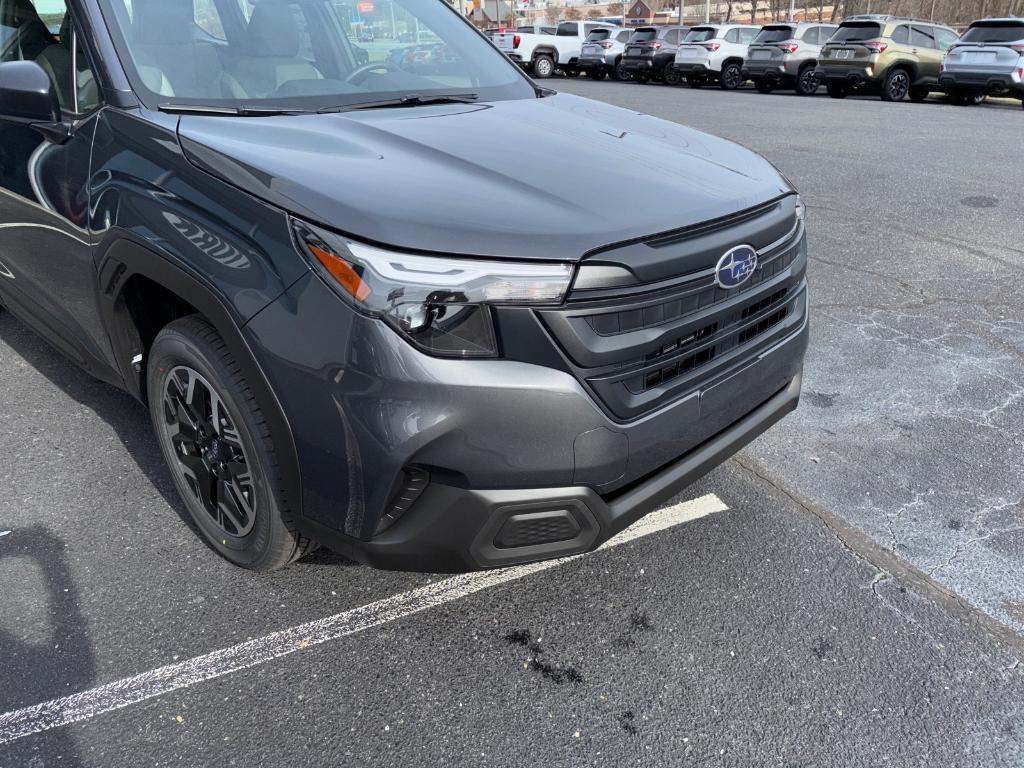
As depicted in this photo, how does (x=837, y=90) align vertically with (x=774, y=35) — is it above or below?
below

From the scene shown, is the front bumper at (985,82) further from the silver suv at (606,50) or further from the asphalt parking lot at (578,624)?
the asphalt parking lot at (578,624)

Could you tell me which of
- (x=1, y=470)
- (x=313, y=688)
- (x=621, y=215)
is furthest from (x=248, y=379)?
(x=1, y=470)

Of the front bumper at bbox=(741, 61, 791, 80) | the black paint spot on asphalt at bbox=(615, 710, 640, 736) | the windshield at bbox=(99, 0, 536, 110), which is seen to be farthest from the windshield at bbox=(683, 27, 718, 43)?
the black paint spot on asphalt at bbox=(615, 710, 640, 736)

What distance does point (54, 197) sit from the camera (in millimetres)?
2805

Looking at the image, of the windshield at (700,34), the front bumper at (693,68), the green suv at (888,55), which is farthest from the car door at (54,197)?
the windshield at (700,34)

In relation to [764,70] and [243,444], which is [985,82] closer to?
[764,70]

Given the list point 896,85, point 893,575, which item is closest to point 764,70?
point 896,85

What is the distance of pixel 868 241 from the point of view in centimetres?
638

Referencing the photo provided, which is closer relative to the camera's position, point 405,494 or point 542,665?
point 405,494

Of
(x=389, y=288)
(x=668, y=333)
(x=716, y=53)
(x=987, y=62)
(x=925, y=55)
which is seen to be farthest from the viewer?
(x=716, y=53)

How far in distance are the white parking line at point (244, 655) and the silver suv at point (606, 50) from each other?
25.6 metres

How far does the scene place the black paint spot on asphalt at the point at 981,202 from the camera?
290 inches

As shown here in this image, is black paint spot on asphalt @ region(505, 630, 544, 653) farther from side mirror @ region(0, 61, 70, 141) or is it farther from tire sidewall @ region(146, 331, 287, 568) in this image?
side mirror @ region(0, 61, 70, 141)

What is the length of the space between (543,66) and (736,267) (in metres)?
28.7
